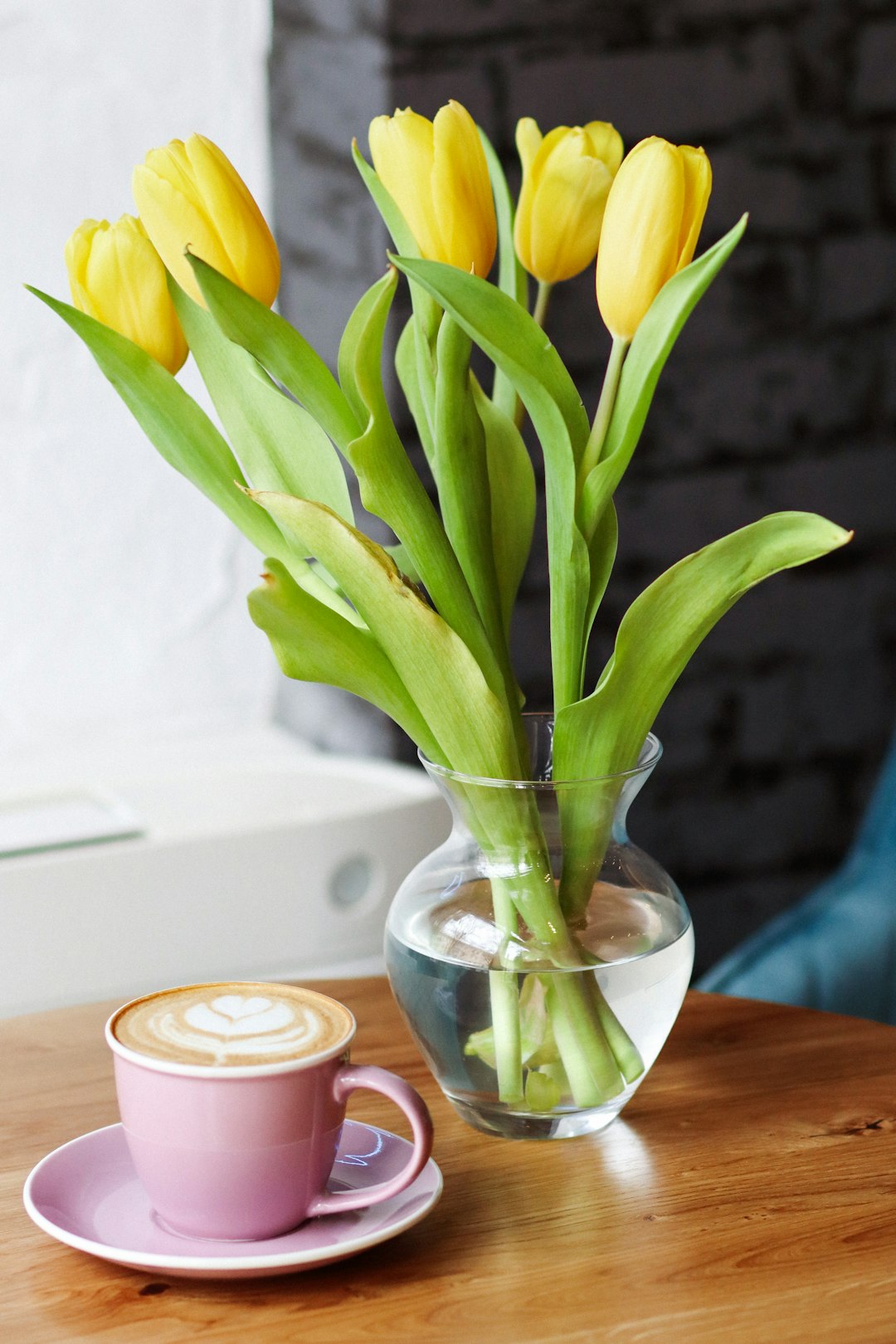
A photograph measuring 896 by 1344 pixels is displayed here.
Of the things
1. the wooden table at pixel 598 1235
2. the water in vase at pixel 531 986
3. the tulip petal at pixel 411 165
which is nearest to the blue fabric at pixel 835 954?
the wooden table at pixel 598 1235

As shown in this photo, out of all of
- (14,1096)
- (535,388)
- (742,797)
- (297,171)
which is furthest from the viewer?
(742,797)

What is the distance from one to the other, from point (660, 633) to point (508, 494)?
111mm

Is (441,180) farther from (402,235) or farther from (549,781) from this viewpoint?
(549,781)

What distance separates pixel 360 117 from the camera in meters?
1.31

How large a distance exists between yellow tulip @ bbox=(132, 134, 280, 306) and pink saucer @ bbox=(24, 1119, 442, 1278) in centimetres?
36

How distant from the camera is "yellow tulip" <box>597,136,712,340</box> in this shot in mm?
562

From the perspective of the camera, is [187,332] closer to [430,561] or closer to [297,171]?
[430,561]

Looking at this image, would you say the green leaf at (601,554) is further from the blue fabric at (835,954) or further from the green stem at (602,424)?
the blue fabric at (835,954)

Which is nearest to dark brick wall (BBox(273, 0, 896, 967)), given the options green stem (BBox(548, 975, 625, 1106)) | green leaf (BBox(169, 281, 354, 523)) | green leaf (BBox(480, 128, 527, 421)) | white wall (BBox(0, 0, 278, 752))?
white wall (BBox(0, 0, 278, 752))

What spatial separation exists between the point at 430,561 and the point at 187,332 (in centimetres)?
14

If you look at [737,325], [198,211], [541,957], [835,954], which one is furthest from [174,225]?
[737,325]

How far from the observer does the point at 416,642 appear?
0.60 meters

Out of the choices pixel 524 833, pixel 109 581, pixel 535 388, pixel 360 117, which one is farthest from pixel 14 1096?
pixel 360 117

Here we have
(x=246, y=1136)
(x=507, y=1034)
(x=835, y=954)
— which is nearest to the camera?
(x=246, y=1136)
